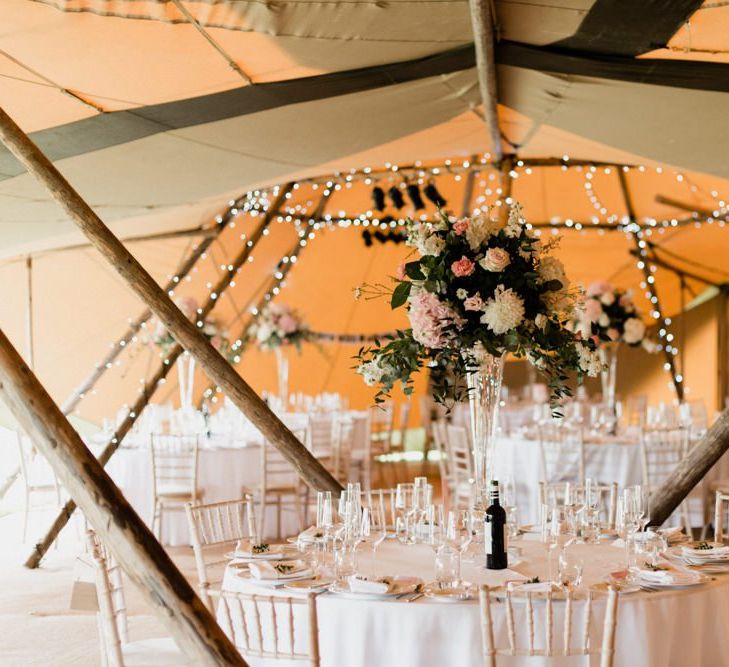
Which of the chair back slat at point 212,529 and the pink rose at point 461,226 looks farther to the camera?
the chair back slat at point 212,529

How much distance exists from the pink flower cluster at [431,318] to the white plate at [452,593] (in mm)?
927

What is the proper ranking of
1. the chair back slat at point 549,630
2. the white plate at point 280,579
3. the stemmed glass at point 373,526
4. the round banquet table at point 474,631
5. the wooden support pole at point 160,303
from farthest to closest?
the wooden support pole at point 160,303
the stemmed glass at point 373,526
the white plate at point 280,579
the round banquet table at point 474,631
the chair back slat at point 549,630

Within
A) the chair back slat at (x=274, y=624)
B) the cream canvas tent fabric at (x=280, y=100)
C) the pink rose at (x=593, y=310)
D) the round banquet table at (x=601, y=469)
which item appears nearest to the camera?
the chair back slat at (x=274, y=624)

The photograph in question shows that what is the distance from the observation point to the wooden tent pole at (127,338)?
9.23 metres

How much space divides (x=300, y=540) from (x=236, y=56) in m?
2.43

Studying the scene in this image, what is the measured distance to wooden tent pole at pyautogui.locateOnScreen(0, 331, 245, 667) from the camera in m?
3.07

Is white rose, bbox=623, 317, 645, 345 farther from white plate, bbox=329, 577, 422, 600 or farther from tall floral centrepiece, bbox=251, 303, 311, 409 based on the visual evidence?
white plate, bbox=329, 577, 422, 600

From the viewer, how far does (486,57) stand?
5844 mm

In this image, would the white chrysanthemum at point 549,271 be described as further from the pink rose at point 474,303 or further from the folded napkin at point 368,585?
the folded napkin at point 368,585

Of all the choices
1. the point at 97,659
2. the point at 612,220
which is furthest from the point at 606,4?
the point at 612,220

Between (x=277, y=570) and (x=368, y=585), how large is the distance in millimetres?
424

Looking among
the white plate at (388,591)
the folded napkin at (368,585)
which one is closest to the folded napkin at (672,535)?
the white plate at (388,591)

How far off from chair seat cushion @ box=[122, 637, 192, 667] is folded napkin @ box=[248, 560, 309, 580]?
0.38 m

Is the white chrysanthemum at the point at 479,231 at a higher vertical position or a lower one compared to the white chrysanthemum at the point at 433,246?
higher
